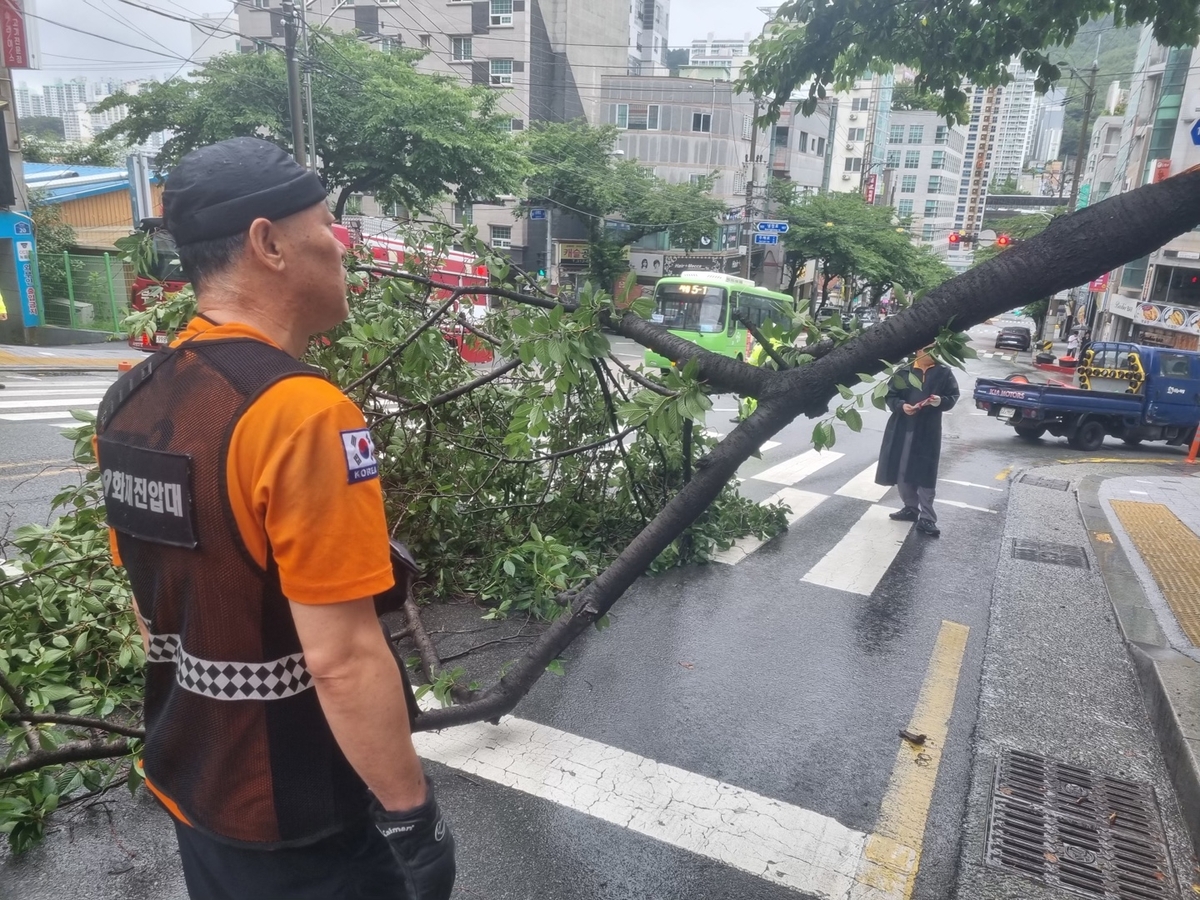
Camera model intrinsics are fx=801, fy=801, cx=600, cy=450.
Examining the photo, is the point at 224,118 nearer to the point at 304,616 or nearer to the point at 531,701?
the point at 531,701

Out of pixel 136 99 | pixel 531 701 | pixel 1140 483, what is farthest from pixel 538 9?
pixel 531 701

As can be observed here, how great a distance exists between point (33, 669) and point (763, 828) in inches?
118

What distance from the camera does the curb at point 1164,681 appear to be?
3369 mm

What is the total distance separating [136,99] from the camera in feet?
74.6

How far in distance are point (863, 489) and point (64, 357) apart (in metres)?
16.8

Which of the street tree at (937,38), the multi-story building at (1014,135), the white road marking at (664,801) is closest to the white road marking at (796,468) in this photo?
the street tree at (937,38)

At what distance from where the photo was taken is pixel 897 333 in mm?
2416

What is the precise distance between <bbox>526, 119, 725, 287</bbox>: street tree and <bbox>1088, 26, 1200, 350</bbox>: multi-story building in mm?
16783

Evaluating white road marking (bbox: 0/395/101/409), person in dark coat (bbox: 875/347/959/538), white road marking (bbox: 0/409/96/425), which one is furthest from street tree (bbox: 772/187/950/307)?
white road marking (bbox: 0/409/96/425)

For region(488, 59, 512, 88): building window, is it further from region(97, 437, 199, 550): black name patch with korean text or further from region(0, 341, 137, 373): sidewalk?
region(97, 437, 199, 550): black name patch with korean text

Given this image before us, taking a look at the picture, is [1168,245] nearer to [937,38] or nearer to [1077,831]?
[937,38]

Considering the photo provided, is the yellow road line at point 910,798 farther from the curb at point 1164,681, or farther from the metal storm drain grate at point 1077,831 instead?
the curb at point 1164,681

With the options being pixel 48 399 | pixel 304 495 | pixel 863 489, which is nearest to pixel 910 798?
pixel 304 495

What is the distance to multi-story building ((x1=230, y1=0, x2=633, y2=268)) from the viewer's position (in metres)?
41.8
